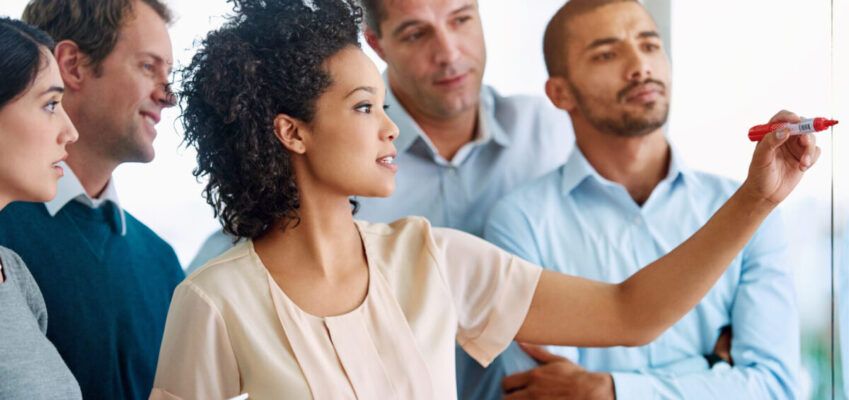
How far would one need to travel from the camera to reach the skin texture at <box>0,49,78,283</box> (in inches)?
52.4

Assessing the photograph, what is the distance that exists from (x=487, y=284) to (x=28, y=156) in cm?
69

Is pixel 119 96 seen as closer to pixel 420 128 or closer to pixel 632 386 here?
pixel 420 128

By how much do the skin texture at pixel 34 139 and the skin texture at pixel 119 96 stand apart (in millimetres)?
274

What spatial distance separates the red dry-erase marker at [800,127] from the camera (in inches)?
54.9

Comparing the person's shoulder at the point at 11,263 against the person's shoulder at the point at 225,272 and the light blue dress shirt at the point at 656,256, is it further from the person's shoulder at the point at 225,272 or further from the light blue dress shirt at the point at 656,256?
the light blue dress shirt at the point at 656,256

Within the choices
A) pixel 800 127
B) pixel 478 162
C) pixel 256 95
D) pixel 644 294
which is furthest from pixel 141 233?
pixel 800 127

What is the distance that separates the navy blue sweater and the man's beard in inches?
35.4

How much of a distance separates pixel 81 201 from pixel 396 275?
551 mm

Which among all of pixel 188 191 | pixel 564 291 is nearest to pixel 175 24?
pixel 188 191

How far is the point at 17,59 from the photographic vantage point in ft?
4.42

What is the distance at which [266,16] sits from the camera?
58.3 inches

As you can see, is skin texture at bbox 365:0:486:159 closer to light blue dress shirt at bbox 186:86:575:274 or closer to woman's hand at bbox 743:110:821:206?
light blue dress shirt at bbox 186:86:575:274

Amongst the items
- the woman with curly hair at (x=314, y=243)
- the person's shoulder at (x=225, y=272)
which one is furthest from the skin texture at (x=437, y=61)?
the person's shoulder at (x=225, y=272)

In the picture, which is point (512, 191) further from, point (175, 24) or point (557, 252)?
point (175, 24)
